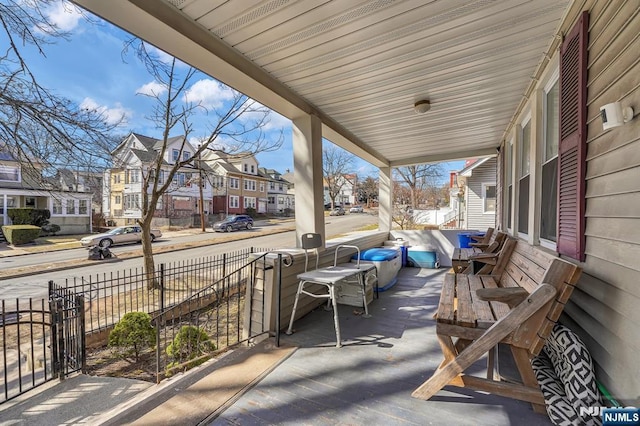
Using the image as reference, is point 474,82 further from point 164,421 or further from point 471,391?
point 164,421

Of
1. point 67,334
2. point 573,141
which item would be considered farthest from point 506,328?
point 67,334

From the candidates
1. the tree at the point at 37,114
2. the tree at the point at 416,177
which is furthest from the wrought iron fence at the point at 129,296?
the tree at the point at 416,177

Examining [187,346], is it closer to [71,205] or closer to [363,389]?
[363,389]

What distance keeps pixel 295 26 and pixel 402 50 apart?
0.96 metres

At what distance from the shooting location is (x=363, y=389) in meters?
1.93

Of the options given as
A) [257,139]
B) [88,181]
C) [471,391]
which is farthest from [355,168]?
[471,391]

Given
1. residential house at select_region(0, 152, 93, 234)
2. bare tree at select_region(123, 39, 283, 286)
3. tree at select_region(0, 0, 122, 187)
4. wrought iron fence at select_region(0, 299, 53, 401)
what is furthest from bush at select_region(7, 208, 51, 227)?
tree at select_region(0, 0, 122, 187)

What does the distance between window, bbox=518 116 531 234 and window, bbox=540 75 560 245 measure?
2.91 feet

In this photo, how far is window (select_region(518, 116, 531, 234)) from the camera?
12.4 feet

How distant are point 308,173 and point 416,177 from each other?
1475 cm

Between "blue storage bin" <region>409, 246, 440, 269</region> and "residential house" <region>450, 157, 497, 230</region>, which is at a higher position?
"residential house" <region>450, 157, 497, 230</region>

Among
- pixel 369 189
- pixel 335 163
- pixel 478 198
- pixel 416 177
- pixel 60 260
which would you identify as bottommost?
pixel 60 260

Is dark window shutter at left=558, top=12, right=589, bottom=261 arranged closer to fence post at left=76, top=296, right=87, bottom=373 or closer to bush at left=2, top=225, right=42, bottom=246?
fence post at left=76, top=296, right=87, bottom=373

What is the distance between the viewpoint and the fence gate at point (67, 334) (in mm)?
3111
